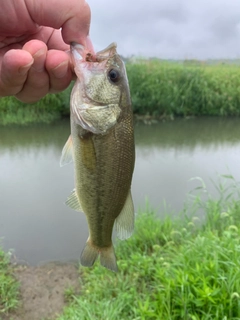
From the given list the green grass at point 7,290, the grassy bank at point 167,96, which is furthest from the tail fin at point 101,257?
the grassy bank at point 167,96

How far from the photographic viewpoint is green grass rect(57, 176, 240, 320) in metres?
2.67

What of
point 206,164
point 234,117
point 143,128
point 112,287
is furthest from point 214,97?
point 112,287

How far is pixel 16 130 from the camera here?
12.1 metres

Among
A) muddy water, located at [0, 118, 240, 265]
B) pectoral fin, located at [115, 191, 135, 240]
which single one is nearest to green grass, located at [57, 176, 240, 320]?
pectoral fin, located at [115, 191, 135, 240]

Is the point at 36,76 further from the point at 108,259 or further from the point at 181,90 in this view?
Answer: the point at 181,90

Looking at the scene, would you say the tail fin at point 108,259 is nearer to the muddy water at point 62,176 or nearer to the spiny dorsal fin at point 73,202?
the spiny dorsal fin at point 73,202

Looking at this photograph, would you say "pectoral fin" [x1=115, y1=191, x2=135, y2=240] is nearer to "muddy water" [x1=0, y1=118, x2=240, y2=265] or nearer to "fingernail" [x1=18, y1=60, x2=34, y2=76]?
"fingernail" [x1=18, y1=60, x2=34, y2=76]

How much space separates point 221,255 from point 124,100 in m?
2.01

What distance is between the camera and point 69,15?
1690 mm

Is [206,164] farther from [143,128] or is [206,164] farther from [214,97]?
[214,97]

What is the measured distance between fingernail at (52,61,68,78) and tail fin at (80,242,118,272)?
2.91ft

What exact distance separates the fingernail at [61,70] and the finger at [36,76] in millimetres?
65

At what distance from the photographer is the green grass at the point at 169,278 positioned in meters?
2.67

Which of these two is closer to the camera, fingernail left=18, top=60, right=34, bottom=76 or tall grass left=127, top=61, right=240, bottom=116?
fingernail left=18, top=60, right=34, bottom=76
